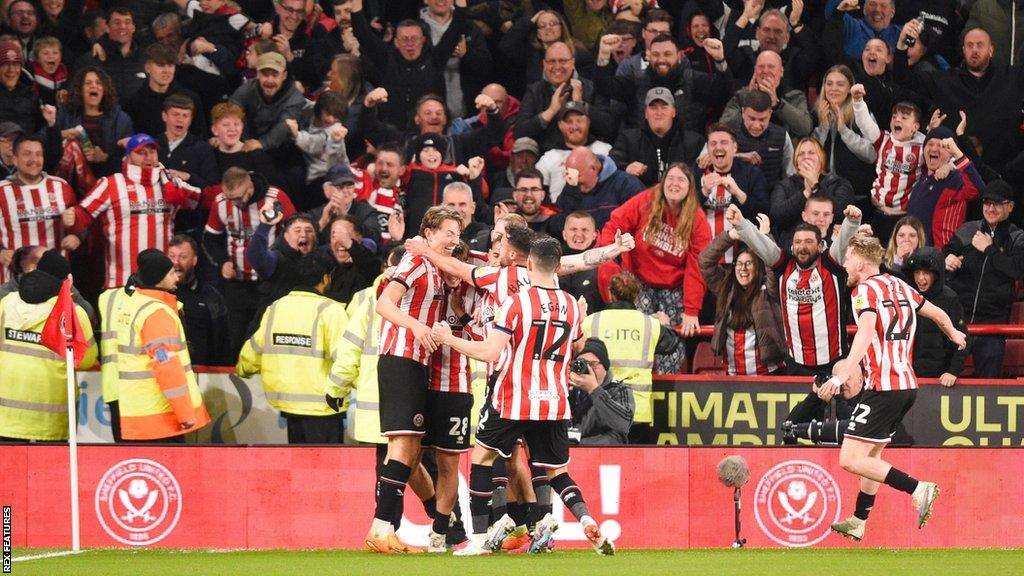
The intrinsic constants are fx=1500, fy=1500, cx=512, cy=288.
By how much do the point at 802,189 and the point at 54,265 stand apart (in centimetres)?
638

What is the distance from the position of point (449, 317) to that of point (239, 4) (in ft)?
26.5

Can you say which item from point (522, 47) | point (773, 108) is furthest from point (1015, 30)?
point (522, 47)

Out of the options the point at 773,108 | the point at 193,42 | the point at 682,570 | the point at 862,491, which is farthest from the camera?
the point at 193,42

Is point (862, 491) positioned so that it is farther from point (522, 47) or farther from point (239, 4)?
point (239, 4)

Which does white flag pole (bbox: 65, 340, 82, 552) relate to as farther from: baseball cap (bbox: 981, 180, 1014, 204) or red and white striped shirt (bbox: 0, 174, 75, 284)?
baseball cap (bbox: 981, 180, 1014, 204)

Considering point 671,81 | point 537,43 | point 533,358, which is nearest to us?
point 533,358

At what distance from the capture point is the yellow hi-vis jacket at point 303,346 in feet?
37.9

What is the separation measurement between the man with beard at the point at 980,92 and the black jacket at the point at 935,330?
3.05 m

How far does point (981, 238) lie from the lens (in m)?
→ 13.0

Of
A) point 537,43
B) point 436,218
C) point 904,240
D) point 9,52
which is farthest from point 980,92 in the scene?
point 9,52

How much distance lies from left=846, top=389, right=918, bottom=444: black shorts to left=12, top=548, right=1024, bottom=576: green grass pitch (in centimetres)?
77

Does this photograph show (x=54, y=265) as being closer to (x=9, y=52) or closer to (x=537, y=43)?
(x=9, y=52)

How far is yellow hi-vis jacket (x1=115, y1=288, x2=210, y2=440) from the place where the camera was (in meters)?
11.1

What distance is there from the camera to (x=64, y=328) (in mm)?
10008
